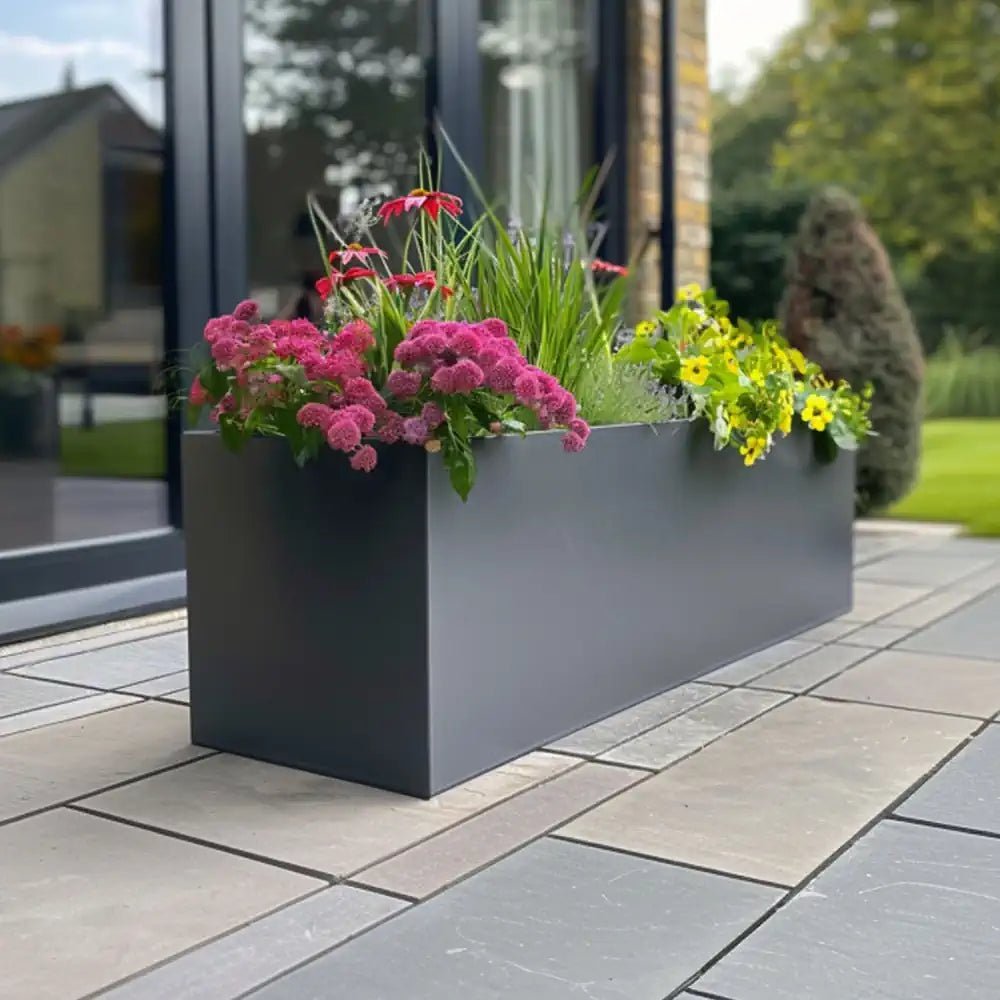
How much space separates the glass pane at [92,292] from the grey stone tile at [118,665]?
2.58 feet

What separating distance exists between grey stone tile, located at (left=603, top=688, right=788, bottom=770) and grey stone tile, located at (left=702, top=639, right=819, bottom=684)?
12cm

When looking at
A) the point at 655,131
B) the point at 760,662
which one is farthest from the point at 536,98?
the point at 760,662

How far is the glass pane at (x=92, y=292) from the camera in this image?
430 centimetres

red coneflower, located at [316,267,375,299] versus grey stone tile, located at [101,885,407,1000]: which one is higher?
red coneflower, located at [316,267,375,299]

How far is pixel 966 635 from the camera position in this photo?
357 cm

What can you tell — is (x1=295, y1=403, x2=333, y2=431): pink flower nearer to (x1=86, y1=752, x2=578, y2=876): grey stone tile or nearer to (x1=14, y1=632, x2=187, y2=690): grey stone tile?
(x1=86, y1=752, x2=578, y2=876): grey stone tile

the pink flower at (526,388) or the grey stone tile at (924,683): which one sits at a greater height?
the pink flower at (526,388)

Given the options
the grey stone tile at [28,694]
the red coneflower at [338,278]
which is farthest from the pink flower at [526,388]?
the grey stone tile at [28,694]

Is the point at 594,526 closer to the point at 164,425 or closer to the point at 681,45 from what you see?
the point at 164,425

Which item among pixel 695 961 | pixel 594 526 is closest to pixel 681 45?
pixel 594 526

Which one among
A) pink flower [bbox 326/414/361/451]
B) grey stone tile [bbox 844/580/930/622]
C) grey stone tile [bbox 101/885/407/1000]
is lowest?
grey stone tile [bbox 101/885/407/1000]

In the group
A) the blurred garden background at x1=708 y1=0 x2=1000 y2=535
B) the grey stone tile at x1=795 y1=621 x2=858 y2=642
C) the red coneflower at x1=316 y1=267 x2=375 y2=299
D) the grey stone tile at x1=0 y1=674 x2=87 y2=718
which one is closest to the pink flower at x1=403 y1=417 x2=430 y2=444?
the red coneflower at x1=316 y1=267 x2=375 y2=299

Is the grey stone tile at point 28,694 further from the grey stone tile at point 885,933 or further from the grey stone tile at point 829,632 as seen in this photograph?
the grey stone tile at point 829,632

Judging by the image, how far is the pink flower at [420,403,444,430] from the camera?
7.07ft
